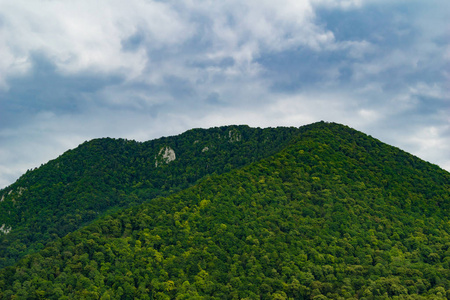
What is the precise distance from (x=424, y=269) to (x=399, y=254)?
404 inches

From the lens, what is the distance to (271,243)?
143875mm

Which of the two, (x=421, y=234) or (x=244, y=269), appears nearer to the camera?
(x=244, y=269)

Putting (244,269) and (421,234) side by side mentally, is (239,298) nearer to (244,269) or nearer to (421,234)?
(244,269)

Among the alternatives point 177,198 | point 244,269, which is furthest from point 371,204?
point 177,198

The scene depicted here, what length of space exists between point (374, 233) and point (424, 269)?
74.5 ft

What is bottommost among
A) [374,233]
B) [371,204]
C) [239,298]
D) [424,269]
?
[239,298]

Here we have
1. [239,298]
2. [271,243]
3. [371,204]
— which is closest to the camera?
[239,298]

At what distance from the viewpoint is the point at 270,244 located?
142625 mm

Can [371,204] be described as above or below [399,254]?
above

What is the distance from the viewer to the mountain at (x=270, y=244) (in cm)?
12625

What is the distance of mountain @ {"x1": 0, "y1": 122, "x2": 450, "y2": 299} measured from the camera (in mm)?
126250

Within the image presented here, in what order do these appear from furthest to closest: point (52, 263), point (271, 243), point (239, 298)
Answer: point (271, 243) < point (52, 263) < point (239, 298)

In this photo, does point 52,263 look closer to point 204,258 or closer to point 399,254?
point 204,258

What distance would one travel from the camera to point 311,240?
146 meters
